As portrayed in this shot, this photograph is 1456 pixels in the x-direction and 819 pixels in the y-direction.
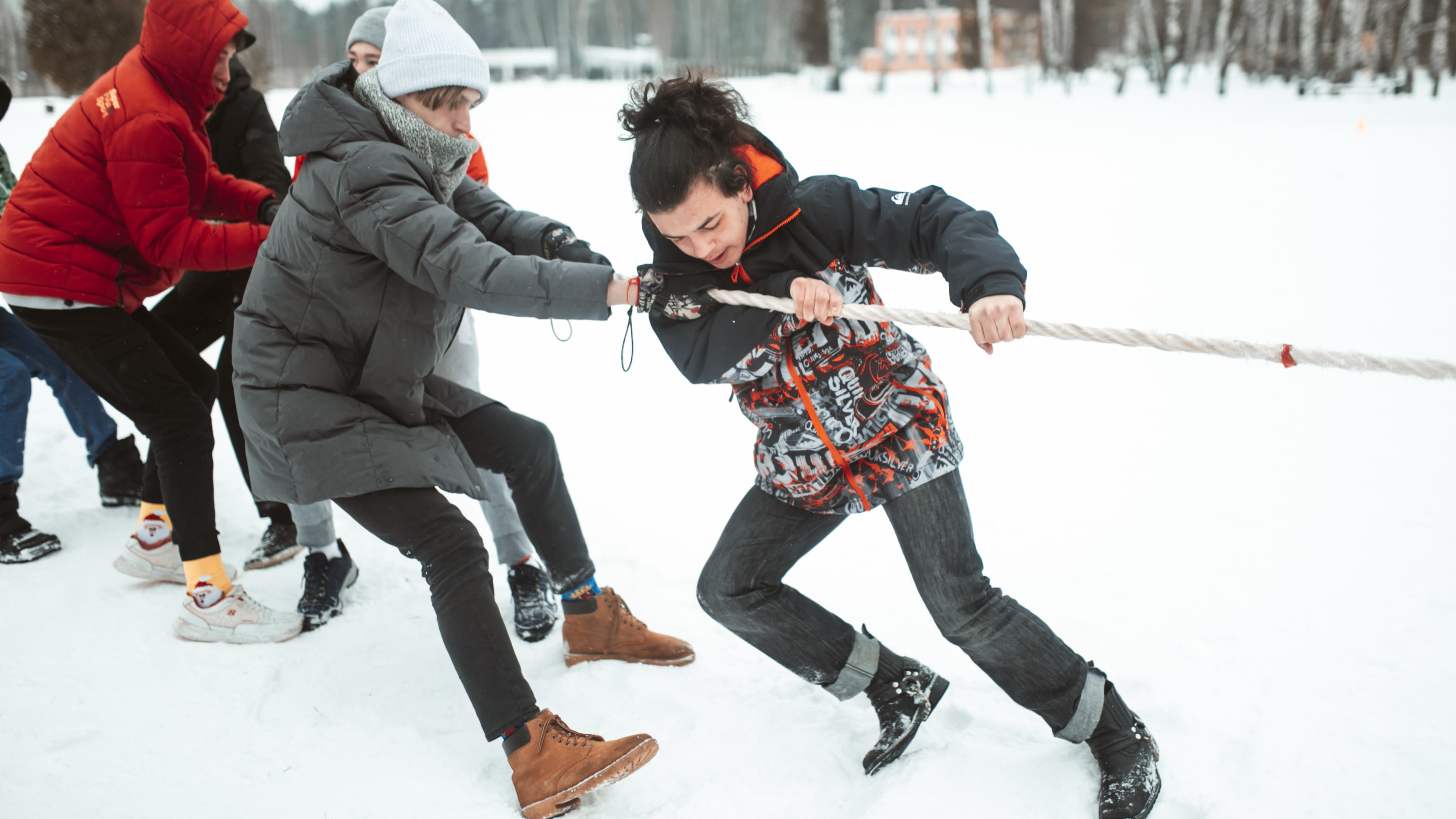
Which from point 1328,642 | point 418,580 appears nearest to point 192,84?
point 418,580

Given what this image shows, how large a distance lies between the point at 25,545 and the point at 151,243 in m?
1.50

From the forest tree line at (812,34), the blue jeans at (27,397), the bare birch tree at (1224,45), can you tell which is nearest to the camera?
the blue jeans at (27,397)

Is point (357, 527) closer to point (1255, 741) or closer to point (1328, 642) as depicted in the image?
point (1255, 741)

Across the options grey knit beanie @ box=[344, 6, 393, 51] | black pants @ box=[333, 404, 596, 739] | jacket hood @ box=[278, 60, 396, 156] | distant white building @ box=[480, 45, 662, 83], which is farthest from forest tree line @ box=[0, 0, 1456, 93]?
grey knit beanie @ box=[344, 6, 393, 51]

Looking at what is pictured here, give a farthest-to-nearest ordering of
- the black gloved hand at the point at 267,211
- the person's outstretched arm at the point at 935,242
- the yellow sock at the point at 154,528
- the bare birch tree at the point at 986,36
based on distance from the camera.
→ the bare birch tree at the point at 986,36, the yellow sock at the point at 154,528, the black gloved hand at the point at 267,211, the person's outstretched arm at the point at 935,242

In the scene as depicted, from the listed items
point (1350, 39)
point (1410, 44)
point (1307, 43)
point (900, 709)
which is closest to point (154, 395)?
point (900, 709)

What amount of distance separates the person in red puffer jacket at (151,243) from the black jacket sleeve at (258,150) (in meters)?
0.41

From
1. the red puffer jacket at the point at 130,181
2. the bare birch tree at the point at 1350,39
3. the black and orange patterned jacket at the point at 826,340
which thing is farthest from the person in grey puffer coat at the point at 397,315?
the bare birch tree at the point at 1350,39

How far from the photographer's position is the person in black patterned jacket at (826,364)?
1676 mm

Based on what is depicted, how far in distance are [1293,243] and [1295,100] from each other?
1045cm

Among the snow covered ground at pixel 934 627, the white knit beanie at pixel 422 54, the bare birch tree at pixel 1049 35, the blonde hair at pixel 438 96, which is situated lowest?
the snow covered ground at pixel 934 627

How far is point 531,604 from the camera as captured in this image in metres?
2.68

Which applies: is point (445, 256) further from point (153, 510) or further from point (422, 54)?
point (153, 510)

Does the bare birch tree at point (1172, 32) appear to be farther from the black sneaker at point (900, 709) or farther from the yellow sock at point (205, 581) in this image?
the yellow sock at point (205, 581)
